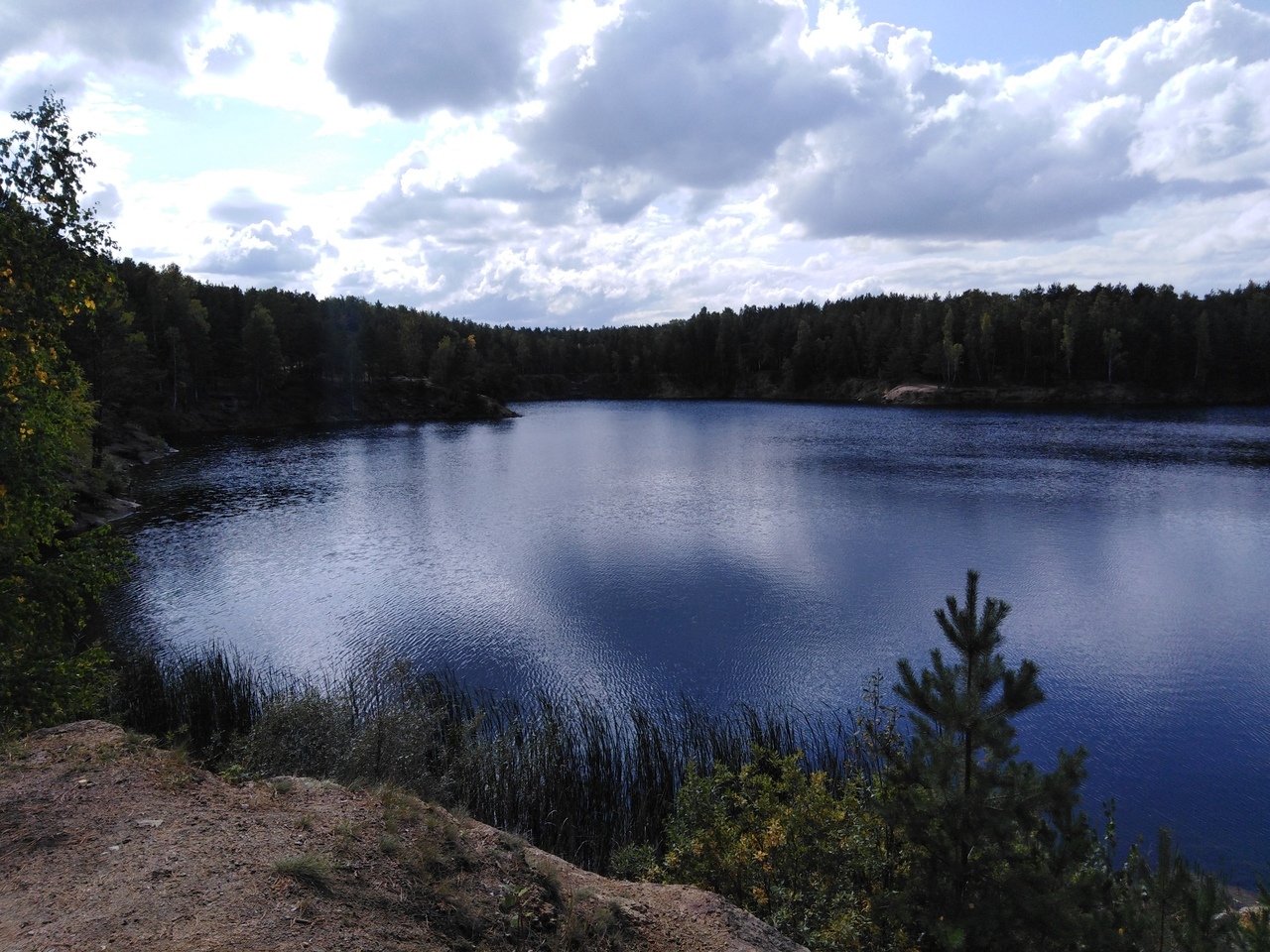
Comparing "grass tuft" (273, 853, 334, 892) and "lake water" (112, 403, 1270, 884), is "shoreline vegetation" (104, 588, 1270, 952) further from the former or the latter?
"lake water" (112, 403, 1270, 884)

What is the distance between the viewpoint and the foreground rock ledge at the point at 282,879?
7.03 metres

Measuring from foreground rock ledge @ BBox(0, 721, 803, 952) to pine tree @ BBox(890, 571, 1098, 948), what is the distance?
6.52 feet

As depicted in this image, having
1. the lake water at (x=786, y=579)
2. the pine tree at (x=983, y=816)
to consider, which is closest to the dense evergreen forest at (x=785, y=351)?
the lake water at (x=786, y=579)

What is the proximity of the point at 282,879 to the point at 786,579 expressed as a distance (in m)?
25.7

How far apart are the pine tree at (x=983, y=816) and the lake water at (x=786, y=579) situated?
29.1 feet

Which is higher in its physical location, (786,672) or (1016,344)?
(1016,344)

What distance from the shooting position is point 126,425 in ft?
224

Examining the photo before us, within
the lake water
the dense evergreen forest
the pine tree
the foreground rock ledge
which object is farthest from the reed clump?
the dense evergreen forest

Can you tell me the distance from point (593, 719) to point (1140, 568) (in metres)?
27.7

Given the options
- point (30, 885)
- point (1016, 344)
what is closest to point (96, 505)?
point (30, 885)

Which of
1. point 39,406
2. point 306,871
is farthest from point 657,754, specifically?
point 39,406

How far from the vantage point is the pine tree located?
7.89 metres

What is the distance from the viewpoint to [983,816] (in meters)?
8.20

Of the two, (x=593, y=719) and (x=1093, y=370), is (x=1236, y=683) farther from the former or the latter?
(x=1093, y=370)
